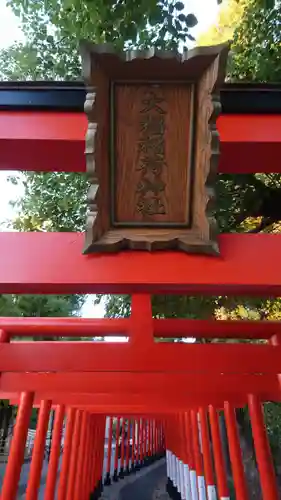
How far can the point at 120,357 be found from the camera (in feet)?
9.82

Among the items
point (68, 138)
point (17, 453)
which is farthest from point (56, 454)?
point (68, 138)

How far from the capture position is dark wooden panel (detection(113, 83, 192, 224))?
222 cm

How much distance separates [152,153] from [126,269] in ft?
2.15

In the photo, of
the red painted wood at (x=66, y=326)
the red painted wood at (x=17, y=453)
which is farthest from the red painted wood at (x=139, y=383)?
the red painted wood at (x=66, y=326)

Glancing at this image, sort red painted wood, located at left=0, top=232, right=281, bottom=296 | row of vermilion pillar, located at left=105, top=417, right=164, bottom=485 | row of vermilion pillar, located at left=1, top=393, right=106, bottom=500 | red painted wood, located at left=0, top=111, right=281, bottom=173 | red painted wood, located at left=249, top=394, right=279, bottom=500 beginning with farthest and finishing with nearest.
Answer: row of vermilion pillar, located at left=105, top=417, right=164, bottom=485 → red painted wood, located at left=249, top=394, right=279, bottom=500 → row of vermilion pillar, located at left=1, top=393, right=106, bottom=500 → red painted wood, located at left=0, top=111, right=281, bottom=173 → red painted wood, located at left=0, top=232, right=281, bottom=296

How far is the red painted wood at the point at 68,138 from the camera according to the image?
240 centimetres

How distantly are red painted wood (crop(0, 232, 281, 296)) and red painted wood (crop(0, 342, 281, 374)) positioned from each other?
2.88 feet

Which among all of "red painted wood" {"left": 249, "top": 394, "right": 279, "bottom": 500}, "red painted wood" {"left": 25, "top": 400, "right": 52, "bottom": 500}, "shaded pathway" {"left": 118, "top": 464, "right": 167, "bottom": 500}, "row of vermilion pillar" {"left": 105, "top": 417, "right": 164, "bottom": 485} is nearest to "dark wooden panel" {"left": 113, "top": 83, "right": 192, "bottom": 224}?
"red painted wood" {"left": 249, "top": 394, "right": 279, "bottom": 500}

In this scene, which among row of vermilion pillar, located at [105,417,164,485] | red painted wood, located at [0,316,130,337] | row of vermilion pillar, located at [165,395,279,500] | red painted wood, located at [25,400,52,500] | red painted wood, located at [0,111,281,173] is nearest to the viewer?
red painted wood, located at [0,111,281,173]

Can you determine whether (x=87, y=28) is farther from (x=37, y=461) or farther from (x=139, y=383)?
(x=37, y=461)

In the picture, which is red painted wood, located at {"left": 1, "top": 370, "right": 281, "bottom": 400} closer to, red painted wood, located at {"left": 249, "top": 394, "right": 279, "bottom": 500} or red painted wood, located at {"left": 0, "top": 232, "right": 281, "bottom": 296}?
red painted wood, located at {"left": 249, "top": 394, "right": 279, "bottom": 500}

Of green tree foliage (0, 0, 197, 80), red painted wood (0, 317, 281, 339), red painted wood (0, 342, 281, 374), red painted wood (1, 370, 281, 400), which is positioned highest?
green tree foliage (0, 0, 197, 80)

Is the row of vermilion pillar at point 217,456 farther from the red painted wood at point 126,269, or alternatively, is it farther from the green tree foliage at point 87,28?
the green tree foliage at point 87,28

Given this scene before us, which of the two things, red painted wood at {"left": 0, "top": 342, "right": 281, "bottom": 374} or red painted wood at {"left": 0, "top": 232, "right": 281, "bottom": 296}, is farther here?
red painted wood at {"left": 0, "top": 342, "right": 281, "bottom": 374}
